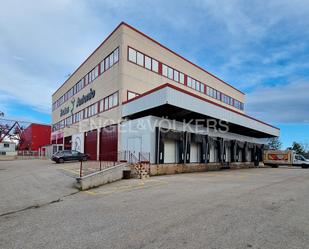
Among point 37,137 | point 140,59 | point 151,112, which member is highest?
point 140,59

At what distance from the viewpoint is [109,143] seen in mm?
Result: 27484

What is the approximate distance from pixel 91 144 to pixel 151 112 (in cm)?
1288

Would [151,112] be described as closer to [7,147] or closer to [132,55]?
[132,55]

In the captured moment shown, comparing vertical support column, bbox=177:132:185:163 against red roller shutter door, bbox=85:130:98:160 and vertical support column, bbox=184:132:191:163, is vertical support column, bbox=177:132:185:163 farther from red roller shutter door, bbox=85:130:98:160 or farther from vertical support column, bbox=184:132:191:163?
red roller shutter door, bbox=85:130:98:160

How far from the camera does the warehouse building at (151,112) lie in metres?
21.6

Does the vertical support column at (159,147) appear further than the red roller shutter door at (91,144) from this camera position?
No

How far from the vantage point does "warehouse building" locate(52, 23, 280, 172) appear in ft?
70.8

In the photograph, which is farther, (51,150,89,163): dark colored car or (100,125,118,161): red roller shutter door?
(51,150,89,163): dark colored car

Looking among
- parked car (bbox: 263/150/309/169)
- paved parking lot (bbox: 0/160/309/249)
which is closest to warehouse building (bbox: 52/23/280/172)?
parked car (bbox: 263/150/309/169)

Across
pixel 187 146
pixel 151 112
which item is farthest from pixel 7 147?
pixel 187 146

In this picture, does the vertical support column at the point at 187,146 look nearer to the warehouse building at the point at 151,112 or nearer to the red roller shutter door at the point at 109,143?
the warehouse building at the point at 151,112

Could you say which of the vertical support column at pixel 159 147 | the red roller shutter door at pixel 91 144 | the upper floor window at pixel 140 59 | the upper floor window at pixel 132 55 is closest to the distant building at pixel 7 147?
the red roller shutter door at pixel 91 144

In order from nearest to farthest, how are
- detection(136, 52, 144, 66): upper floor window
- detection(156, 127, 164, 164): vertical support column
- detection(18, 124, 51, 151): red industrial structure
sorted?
detection(156, 127, 164, 164): vertical support column < detection(136, 52, 144, 66): upper floor window < detection(18, 124, 51, 151): red industrial structure

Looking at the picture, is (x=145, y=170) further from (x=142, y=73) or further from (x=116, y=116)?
(x=142, y=73)
